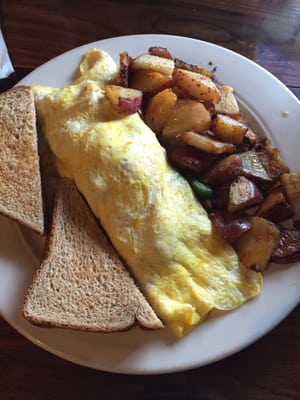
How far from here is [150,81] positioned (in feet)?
6.92

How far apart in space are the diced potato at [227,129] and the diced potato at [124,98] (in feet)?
1.08

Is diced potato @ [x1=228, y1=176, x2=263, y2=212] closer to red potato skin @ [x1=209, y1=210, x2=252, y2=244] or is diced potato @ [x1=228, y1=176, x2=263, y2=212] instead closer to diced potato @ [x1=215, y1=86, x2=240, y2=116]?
red potato skin @ [x1=209, y1=210, x2=252, y2=244]

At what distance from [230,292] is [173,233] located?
0.30 m

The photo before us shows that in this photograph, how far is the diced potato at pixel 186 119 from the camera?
2021 millimetres

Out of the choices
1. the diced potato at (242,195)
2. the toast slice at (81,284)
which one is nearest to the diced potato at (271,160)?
the diced potato at (242,195)

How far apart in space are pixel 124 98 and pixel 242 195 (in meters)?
0.61

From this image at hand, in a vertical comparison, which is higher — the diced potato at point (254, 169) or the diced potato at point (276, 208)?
the diced potato at point (254, 169)

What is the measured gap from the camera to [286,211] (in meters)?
1.92

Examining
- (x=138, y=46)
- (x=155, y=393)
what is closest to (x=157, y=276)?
(x=155, y=393)

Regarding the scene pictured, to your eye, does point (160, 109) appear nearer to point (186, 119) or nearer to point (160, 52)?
point (186, 119)

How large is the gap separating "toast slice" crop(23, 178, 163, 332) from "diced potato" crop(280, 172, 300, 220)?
2.30 feet

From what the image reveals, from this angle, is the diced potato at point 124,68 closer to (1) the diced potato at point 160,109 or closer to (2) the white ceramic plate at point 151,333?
(1) the diced potato at point 160,109

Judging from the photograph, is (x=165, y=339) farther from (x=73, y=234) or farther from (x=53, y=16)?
(x=53, y=16)

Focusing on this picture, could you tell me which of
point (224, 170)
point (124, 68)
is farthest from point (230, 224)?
point (124, 68)
